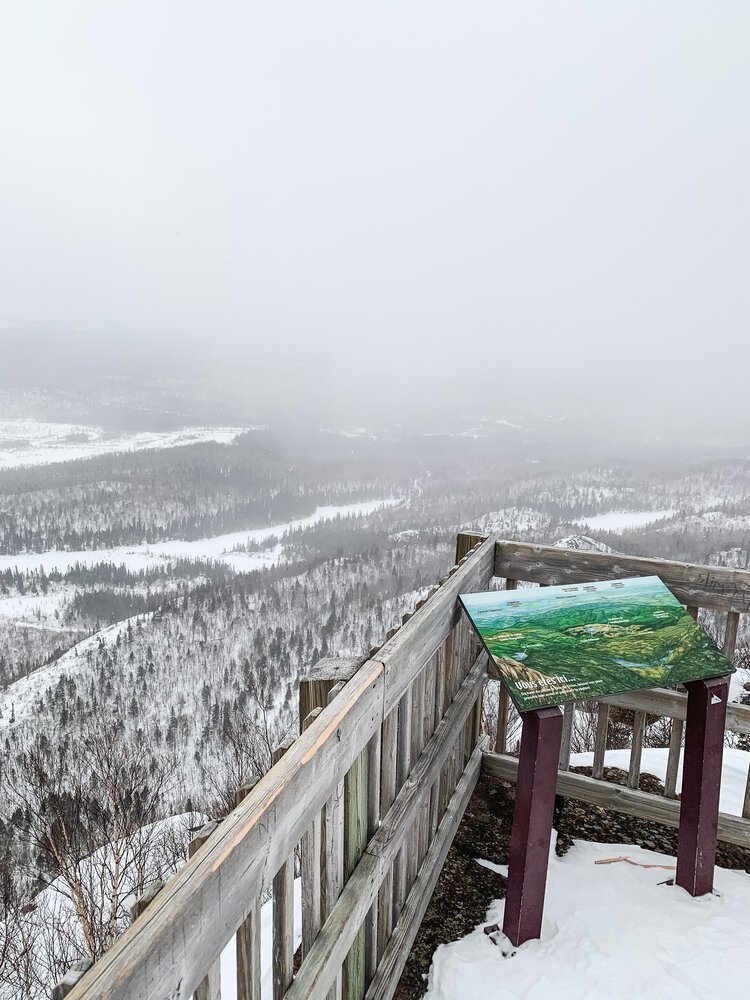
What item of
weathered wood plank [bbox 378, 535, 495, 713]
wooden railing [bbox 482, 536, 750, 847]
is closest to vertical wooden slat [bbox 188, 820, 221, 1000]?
weathered wood plank [bbox 378, 535, 495, 713]

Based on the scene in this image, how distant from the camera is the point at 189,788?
58.0m

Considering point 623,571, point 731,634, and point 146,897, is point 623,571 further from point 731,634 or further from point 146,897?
point 146,897

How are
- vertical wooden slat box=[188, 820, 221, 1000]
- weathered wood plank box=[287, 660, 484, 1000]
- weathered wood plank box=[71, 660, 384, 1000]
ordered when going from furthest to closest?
weathered wood plank box=[287, 660, 484, 1000], vertical wooden slat box=[188, 820, 221, 1000], weathered wood plank box=[71, 660, 384, 1000]

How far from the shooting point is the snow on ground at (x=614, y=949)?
8.81 feet

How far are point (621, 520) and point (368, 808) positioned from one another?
19993 centimetres

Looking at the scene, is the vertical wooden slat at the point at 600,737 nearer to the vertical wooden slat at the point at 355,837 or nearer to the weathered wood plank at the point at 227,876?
the vertical wooden slat at the point at 355,837

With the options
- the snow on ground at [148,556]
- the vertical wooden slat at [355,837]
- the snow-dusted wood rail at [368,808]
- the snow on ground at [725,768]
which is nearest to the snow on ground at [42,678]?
the snow on ground at [148,556]

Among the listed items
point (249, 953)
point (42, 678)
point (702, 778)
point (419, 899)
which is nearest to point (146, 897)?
point (249, 953)

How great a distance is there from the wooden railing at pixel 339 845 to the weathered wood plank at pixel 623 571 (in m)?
0.37

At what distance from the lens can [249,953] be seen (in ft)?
5.39

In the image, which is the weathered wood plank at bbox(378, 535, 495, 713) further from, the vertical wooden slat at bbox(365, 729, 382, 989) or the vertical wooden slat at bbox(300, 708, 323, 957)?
the vertical wooden slat at bbox(300, 708, 323, 957)

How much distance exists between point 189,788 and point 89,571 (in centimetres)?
9908

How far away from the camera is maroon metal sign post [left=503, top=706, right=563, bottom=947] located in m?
2.69

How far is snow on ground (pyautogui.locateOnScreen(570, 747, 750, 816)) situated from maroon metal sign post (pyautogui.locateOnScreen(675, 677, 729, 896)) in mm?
1506
